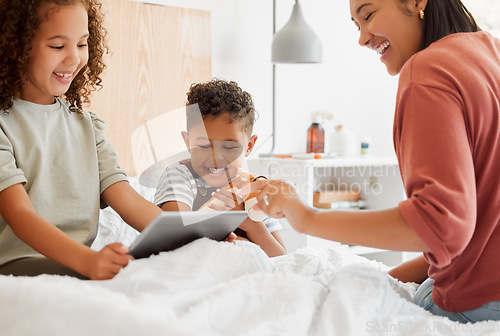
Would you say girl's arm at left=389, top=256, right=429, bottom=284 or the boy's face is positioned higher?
the boy's face

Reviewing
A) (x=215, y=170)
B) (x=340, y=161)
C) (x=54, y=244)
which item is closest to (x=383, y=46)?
(x=215, y=170)

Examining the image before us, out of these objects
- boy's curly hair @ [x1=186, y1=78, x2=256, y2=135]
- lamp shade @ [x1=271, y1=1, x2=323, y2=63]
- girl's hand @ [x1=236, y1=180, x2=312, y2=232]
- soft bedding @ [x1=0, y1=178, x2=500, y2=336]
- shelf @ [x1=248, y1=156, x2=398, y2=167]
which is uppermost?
lamp shade @ [x1=271, y1=1, x2=323, y2=63]

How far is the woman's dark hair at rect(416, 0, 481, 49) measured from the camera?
892 millimetres

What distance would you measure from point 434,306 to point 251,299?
38 centimetres

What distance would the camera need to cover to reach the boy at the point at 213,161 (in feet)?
4.50

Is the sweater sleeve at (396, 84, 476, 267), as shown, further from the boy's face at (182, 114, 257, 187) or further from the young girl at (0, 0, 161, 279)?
the boy's face at (182, 114, 257, 187)

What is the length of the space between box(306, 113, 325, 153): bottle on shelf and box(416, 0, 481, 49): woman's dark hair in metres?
1.74

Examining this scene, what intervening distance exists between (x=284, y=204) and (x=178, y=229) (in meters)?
0.18

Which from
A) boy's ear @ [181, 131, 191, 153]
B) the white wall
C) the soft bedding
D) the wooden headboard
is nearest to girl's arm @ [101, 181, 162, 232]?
boy's ear @ [181, 131, 191, 153]

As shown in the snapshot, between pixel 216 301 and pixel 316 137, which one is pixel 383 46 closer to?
pixel 216 301

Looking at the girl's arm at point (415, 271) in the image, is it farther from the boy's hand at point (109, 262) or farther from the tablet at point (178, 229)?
the boy's hand at point (109, 262)

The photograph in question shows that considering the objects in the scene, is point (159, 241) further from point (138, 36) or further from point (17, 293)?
point (138, 36)

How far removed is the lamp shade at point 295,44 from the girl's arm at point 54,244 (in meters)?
1.65

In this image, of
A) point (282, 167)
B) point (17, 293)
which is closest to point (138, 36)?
point (282, 167)
